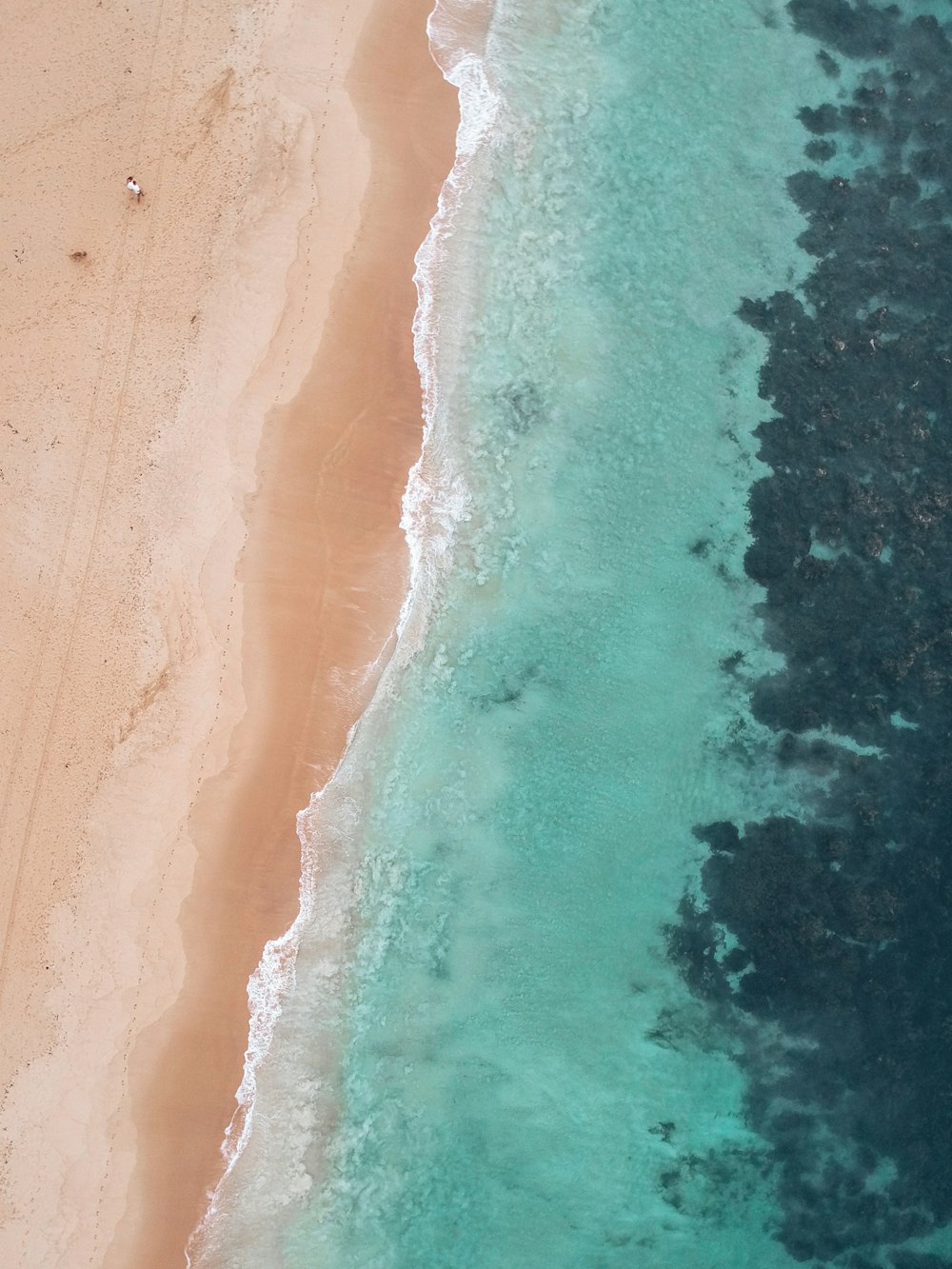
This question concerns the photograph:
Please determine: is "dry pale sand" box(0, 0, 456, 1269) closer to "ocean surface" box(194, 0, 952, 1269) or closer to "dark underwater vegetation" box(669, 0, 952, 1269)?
"ocean surface" box(194, 0, 952, 1269)

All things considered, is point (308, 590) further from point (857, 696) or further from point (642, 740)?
point (857, 696)

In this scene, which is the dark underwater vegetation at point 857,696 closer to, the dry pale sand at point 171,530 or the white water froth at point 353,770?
the white water froth at point 353,770

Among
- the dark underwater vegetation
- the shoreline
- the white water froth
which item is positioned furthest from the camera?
the dark underwater vegetation

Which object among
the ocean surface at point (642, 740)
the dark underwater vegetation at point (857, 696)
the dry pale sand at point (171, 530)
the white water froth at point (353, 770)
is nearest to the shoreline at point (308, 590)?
the dry pale sand at point (171, 530)

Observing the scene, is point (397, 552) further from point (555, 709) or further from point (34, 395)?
point (34, 395)

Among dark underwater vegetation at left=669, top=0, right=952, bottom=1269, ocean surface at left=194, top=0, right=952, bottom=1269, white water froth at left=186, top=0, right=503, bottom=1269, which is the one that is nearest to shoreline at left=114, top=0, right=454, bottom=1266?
white water froth at left=186, top=0, right=503, bottom=1269

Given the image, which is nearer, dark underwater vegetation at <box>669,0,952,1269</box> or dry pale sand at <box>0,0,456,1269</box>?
dry pale sand at <box>0,0,456,1269</box>
